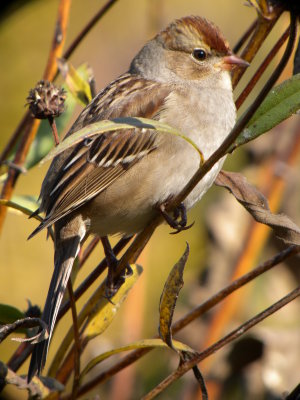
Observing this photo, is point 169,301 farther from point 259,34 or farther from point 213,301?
point 259,34

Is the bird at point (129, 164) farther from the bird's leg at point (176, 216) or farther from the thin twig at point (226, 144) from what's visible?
the thin twig at point (226, 144)

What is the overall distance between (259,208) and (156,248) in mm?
2149

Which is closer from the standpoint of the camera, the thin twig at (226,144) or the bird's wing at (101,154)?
the thin twig at (226,144)

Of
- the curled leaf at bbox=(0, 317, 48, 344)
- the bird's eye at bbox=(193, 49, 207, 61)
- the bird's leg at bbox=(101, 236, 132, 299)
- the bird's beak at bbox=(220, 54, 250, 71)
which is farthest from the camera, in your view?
the bird's eye at bbox=(193, 49, 207, 61)

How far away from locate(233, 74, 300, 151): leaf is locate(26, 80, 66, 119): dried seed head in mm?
494

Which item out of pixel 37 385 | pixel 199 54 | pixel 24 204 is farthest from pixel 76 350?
pixel 199 54

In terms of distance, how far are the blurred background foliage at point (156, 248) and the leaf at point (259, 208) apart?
A: 68cm

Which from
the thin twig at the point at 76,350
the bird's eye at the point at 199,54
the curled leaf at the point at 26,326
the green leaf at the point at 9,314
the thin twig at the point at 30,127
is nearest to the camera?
the curled leaf at the point at 26,326

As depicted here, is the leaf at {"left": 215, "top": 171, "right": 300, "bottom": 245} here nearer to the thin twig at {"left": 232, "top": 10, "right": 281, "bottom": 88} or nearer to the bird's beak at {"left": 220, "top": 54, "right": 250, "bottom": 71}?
the thin twig at {"left": 232, "top": 10, "right": 281, "bottom": 88}

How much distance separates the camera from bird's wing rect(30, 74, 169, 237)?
6.59ft

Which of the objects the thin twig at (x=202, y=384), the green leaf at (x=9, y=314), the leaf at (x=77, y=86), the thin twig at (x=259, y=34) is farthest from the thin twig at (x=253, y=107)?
the leaf at (x=77, y=86)

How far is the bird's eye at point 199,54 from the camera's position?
234cm

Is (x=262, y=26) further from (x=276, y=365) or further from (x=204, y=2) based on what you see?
(x=204, y=2)

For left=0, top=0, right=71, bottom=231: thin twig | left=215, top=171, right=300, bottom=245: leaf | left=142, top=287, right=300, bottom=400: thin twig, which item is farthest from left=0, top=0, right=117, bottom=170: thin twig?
left=142, top=287, right=300, bottom=400: thin twig
